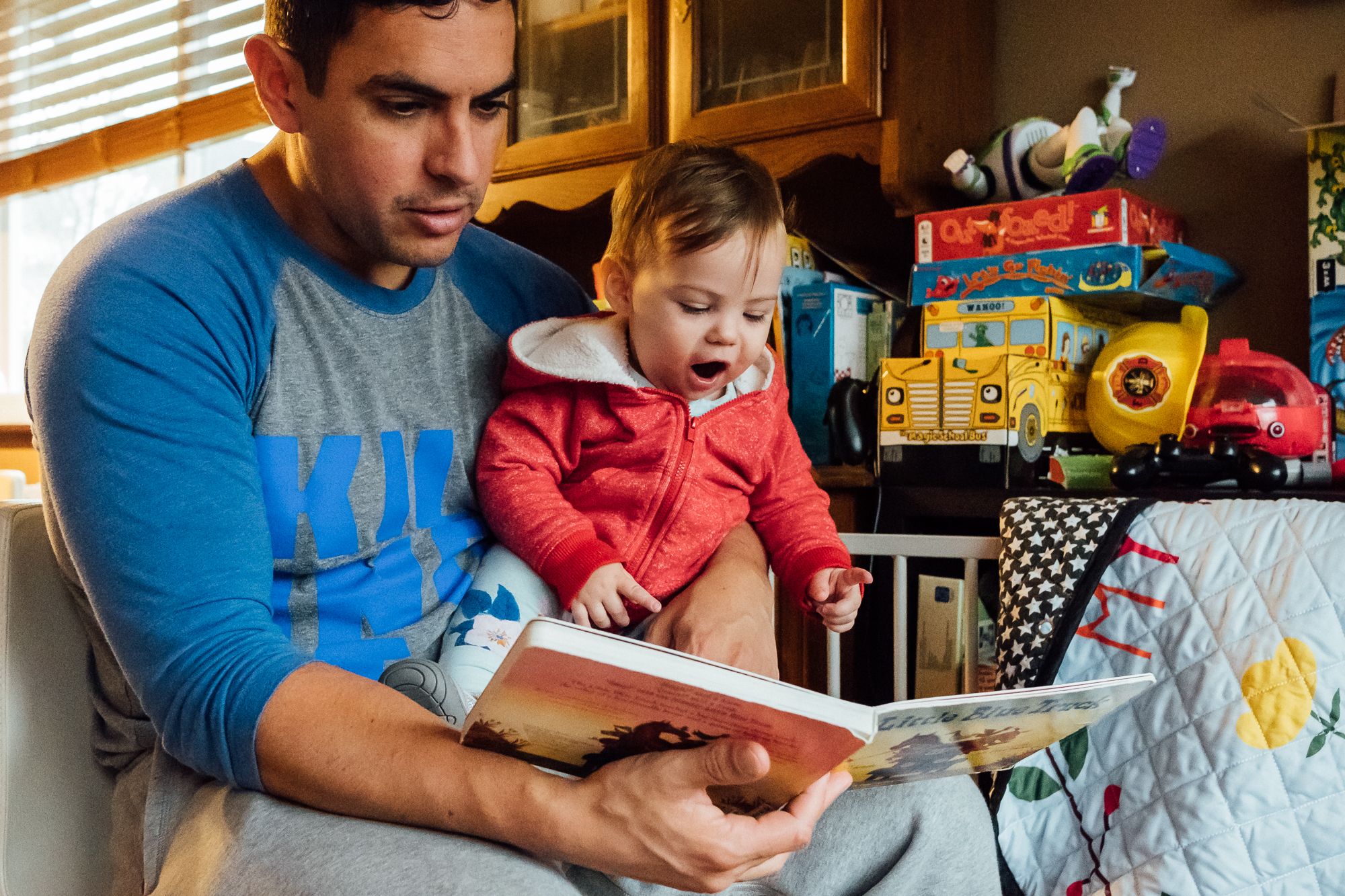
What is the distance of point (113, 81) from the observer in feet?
10.2

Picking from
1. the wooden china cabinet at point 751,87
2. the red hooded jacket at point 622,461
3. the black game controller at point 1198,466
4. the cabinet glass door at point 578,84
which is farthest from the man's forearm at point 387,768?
the cabinet glass door at point 578,84

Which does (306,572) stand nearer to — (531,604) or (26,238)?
(531,604)

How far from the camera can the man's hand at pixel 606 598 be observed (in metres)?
0.92

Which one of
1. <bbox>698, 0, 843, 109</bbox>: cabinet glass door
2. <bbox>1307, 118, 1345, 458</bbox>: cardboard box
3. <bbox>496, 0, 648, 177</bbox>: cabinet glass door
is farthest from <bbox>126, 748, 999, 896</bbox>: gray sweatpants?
<bbox>496, 0, 648, 177</bbox>: cabinet glass door

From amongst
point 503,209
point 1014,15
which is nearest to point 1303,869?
point 1014,15

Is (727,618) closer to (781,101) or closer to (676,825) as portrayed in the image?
(676,825)

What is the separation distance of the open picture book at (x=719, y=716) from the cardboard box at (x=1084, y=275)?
2.71 ft

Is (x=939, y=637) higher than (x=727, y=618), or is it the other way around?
(x=727, y=618)

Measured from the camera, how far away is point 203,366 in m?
0.77

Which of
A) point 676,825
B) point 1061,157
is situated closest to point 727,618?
point 676,825

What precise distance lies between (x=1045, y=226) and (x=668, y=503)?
752mm

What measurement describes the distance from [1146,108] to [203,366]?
1488mm

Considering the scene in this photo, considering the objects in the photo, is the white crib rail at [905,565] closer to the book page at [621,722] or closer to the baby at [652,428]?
the baby at [652,428]

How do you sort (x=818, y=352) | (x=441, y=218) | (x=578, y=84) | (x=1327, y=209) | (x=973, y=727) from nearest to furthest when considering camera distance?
(x=973, y=727) → (x=441, y=218) → (x=1327, y=209) → (x=818, y=352) → (x=578, y=84)
